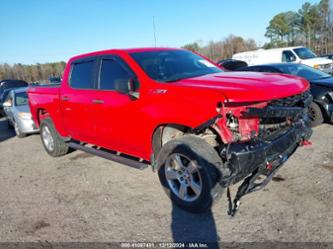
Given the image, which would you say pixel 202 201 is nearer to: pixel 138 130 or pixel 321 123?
pixel 138 130

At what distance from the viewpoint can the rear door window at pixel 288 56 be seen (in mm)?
17950

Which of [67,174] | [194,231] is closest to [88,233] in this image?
[194,231]

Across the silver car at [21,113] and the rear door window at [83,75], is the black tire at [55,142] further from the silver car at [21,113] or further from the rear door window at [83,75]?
the silver car at [21,113]

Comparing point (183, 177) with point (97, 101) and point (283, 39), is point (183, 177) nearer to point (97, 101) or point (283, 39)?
point (97, 101)

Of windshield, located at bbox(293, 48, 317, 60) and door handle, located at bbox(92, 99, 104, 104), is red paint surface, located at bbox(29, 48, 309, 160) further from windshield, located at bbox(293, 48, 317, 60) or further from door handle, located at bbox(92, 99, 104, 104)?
windshield, located at bbox(293, 48, 317, 60)

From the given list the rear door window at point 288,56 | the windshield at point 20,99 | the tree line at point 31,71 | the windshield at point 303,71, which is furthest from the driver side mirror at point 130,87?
the tree line at point 31,71

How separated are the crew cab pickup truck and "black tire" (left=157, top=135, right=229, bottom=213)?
11mm

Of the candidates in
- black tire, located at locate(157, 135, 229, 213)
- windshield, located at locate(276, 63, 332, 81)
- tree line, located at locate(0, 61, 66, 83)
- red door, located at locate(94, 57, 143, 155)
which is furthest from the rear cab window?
tree line, located at locate(0, 61, 66, 83)

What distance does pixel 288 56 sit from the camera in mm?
18375

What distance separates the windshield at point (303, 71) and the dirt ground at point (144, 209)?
2541 millimetres

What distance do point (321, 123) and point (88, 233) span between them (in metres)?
5.71

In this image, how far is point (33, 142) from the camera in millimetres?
8570

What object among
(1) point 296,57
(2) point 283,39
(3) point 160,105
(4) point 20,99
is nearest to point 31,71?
(2) point 283,39

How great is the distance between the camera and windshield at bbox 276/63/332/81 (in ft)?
24.4
